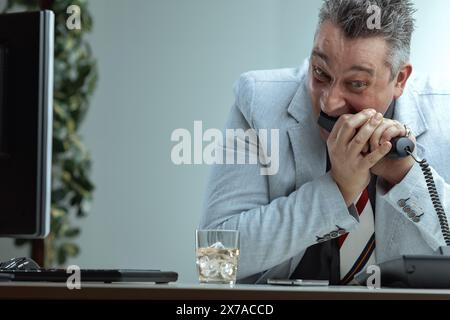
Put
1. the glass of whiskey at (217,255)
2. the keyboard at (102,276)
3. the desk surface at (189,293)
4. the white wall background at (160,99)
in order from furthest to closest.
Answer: the white wall background at (160,99) → the glass of whiskey at (217,255) → the keyboard at (102,276) → the desk surface at (189,293)

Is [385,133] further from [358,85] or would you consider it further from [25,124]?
[25,124]

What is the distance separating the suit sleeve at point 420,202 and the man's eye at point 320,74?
11.6 inches

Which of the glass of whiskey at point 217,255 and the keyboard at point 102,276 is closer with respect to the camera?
the keyboard at point 102,276

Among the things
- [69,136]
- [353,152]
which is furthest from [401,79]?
[69,136]

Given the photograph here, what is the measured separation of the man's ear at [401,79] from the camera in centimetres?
195

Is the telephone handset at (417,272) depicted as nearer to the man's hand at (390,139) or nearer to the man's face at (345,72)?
the man's hand at (390,139)

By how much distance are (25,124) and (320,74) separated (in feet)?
2.88

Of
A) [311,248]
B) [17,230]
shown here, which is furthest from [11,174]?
[311,248]

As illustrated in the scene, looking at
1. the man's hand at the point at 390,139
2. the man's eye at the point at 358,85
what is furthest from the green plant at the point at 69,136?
the man's hand at the point at 390,139

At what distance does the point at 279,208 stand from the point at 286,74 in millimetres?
411

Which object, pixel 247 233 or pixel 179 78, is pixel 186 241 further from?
pixel 247 233

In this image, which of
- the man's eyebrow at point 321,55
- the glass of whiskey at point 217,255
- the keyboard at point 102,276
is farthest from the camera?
the man's eyebrow at point 321,55

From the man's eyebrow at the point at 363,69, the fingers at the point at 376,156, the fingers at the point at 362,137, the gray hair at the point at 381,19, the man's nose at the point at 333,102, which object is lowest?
the fingers at the point at 376,156

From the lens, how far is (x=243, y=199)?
1.86m
